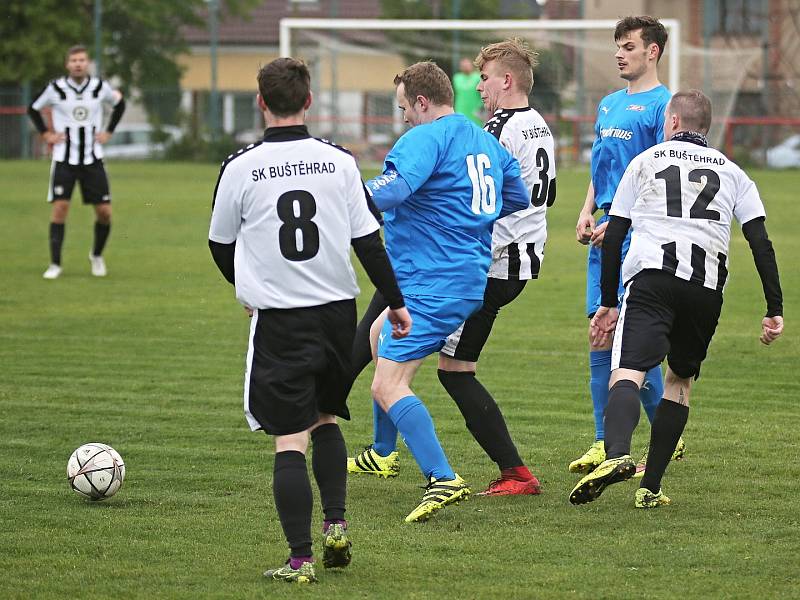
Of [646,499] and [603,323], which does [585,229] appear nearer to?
[603,323]

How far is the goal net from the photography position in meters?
28.4

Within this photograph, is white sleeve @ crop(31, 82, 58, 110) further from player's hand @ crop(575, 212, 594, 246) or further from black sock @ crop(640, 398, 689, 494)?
black sock @ crop(640, 398, 689, 494)

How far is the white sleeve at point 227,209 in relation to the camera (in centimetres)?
464

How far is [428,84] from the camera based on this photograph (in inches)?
226

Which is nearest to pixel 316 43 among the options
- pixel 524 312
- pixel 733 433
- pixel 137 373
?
pixel 524 312

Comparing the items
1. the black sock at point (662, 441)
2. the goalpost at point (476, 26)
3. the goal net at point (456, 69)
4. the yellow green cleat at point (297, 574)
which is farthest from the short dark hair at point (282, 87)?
the goal net at point (456, 69)

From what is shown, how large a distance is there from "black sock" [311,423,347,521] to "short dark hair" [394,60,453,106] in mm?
1631

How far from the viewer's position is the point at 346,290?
15.6ft

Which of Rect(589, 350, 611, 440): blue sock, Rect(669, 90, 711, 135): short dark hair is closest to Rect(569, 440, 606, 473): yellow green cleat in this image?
Rect(589, 350, 611, 440): blue sock

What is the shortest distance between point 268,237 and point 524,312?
752cm

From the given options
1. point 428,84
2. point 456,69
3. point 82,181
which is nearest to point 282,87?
point 428,84

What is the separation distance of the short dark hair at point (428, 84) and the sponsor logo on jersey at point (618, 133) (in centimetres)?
117

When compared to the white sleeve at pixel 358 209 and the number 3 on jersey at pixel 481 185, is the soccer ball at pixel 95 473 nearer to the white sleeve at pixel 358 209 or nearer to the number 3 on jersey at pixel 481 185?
the white sleeve at pixel 358 209

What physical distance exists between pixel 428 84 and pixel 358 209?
3.89ft
